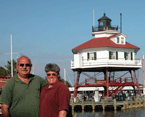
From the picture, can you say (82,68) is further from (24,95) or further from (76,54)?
(24,95)

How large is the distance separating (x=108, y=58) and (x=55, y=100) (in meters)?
39.3

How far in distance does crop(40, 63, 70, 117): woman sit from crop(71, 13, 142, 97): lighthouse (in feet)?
123

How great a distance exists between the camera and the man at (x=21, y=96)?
6.62 m

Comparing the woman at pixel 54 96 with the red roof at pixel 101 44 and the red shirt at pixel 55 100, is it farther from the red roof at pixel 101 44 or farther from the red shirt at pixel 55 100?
the red roof at pixel 101 44

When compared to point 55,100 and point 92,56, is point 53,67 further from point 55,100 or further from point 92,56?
point 92,56

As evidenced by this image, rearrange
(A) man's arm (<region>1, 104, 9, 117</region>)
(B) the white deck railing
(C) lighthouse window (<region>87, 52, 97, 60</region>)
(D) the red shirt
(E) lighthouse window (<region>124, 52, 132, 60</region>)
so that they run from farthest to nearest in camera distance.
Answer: (E) lighthouse window (<region>124, 52, 132, 60</region>) < (C) lighthouse window (<region>87, 52, 97, 60</region>) < (B) the white deck railing < (A) man's arm (<region>1, 104, 9, 117</region>) < (D) the red shirt

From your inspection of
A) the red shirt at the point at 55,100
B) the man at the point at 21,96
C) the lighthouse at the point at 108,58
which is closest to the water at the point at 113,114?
the lighthouse at the point at 108,58

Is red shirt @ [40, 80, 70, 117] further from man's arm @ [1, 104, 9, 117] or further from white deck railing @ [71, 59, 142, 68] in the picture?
white deck railing @ [71, 59, 142, 68]

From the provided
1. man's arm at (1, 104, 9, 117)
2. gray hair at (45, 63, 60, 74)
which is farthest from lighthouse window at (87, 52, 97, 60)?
man's arm at (1, 104, 9, 117)

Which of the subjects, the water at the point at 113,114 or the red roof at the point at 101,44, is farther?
the red roof at the point at 101,44

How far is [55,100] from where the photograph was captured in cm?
630

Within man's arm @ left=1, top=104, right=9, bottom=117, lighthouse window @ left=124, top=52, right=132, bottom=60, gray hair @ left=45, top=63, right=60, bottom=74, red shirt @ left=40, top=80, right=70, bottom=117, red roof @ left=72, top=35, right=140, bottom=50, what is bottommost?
man's arm @ left=1, top=104, right=9, bottom=117

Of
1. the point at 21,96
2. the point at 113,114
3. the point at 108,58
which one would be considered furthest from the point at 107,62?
the point at 21,96

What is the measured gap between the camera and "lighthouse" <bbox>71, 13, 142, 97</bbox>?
44938 mm
